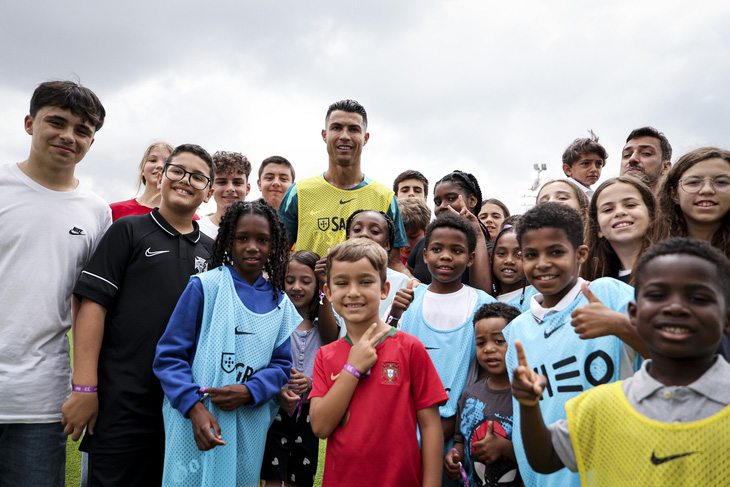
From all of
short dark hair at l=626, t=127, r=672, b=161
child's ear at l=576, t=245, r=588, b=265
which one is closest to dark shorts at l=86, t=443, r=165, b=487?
child's ear at l=576, t=245, r=588, b=265

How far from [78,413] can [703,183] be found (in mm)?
3734

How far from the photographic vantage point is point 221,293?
283 centimetres

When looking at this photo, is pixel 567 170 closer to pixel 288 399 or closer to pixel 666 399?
pixel 288 399

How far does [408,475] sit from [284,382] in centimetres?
101

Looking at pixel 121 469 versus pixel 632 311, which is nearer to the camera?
pixel 632 311

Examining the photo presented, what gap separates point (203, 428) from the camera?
253 centimetres

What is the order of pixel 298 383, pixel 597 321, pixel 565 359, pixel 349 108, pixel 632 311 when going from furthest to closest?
pixel 349 108
pixel 298 383
pixel 565 359
pixel 597 321
pixel 632 311

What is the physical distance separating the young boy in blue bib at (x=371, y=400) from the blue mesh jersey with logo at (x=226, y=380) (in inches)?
20.0

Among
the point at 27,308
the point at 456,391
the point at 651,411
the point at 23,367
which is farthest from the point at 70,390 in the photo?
the point at 651,411

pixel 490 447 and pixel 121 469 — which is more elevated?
pixel 490 447

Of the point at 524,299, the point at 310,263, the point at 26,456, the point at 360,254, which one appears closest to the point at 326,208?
the point at 310,263

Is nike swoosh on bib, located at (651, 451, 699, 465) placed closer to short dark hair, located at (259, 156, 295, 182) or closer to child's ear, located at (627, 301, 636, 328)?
child's ear, located at (627, 301, 636, 328)

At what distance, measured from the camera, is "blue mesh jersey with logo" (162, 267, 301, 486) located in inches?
102

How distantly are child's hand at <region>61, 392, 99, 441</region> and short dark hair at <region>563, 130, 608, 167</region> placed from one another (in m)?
5.22
